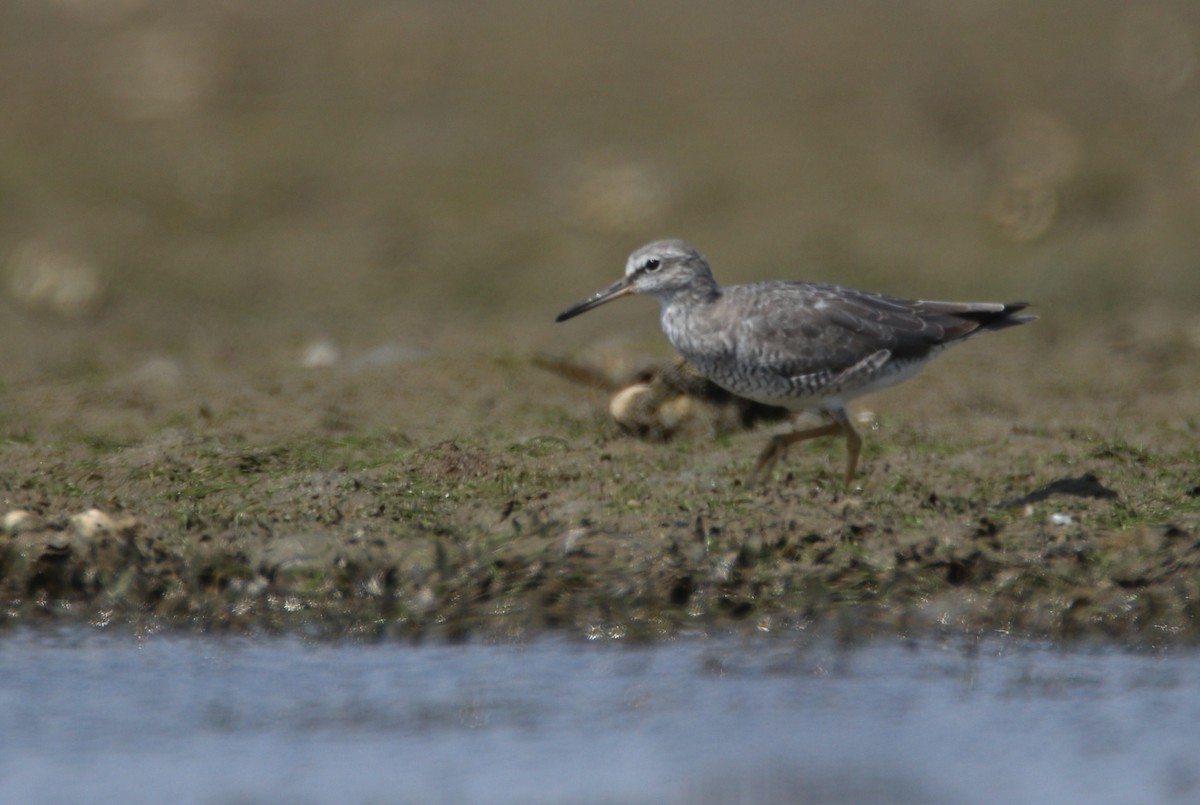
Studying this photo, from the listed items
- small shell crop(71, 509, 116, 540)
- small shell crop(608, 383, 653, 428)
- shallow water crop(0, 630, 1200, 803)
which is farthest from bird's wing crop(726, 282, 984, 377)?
small shell crop(71, 509, 116, 540)

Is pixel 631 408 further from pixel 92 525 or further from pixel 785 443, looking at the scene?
pixel 92 525

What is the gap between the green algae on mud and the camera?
6473 mm

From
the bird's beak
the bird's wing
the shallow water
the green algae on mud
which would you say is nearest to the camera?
the shallow water

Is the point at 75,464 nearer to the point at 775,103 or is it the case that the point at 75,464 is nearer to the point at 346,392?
the point at 346,392

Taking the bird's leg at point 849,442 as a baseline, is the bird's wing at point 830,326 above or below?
above

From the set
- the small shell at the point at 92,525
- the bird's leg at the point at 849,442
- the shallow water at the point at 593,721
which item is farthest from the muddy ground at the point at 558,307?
the shallow water at the point at 593,721

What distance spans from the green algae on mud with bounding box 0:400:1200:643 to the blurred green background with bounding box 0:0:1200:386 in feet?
10.2

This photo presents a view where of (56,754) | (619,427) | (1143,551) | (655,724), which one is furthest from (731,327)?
(56,754)

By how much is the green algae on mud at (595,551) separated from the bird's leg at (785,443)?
0.50 feet

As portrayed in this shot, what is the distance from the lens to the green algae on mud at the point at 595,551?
6473 millimetres

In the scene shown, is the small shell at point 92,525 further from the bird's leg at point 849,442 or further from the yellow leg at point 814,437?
the bird's leg at point 849,442

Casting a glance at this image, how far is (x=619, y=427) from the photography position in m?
8.34

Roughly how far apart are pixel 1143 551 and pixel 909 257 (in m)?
6.46

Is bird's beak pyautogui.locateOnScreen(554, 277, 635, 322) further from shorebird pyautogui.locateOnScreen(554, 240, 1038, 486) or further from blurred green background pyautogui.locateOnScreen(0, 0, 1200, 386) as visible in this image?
blurred green background pyautogui.locateOnScreen(0, 0, 1200, 386)
